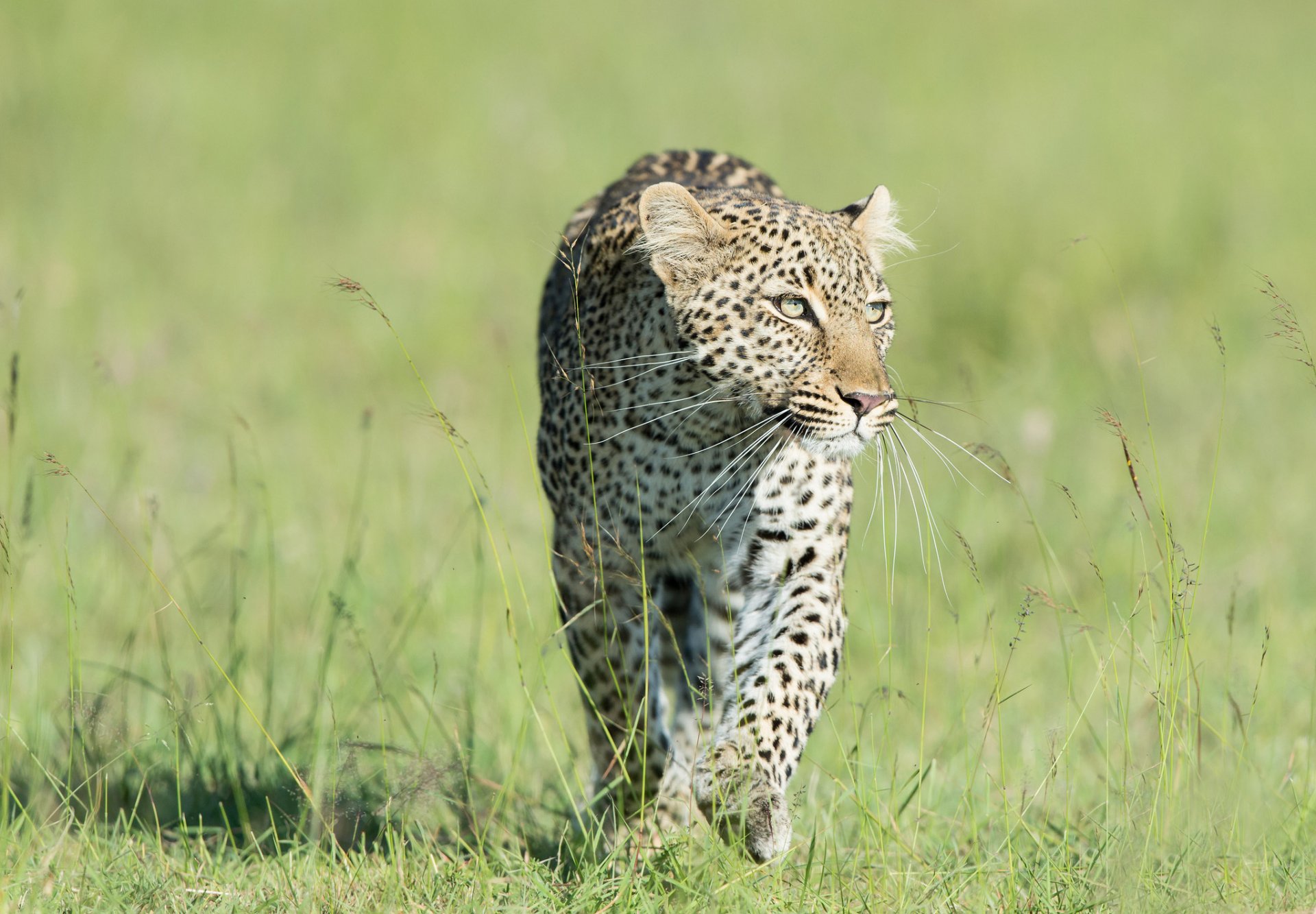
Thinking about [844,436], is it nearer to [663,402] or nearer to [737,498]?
[737,498]

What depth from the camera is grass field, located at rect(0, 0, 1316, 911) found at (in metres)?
4.02

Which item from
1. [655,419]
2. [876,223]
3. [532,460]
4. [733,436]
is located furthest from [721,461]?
[876,223]

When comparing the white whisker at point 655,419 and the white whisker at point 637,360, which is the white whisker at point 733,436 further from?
the white whisker at point 637,360

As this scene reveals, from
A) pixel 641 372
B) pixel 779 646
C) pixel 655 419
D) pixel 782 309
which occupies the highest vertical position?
pixel 782 309

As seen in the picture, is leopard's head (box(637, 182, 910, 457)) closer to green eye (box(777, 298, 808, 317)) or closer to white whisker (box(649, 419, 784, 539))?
green eye (box(777, 298, 808, 317))

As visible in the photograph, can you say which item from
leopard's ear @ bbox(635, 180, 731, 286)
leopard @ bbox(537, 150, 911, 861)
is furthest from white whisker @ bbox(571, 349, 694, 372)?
leopard's ear @ bbox(635, 180, 731, 286)

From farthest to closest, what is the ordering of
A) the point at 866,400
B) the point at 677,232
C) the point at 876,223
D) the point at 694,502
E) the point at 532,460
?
the point at 532,460 < the point at 876,223 < the point at 694,502 < the point at 677,232 < the point at 866,400

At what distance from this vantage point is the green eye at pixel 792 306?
4.48m

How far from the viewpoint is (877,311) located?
4.70 meters

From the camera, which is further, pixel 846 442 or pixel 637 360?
pixel 637 360

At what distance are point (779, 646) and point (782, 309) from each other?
1018 millimetres

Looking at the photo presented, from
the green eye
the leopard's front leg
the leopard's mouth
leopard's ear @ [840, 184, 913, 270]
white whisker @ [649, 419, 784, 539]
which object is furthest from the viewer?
leopard's ear @ [840, 184, 913, 270]

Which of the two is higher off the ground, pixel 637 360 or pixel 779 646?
pixel 637 360

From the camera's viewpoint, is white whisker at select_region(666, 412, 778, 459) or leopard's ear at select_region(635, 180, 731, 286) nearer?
white whisker at select_region(666, 412, 778, 459)
